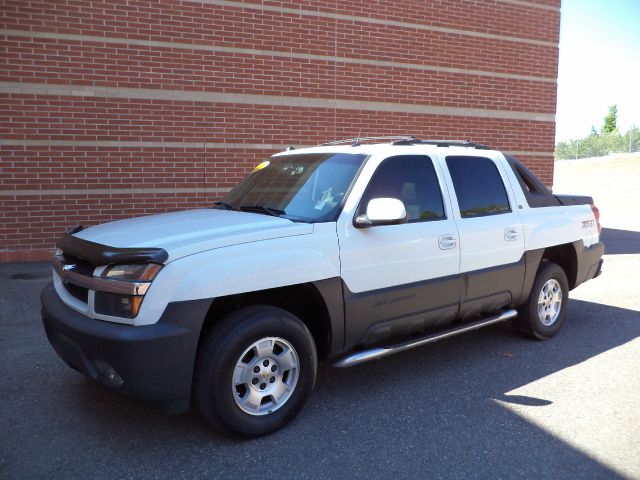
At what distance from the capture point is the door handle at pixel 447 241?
4.26 metres

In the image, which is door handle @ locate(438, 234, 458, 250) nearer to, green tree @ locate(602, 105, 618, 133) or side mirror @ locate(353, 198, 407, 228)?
side mirror @ locate(353, 198, 407, 228)

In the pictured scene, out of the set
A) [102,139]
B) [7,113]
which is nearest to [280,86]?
[102,139]

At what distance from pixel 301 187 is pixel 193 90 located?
5.81 metres

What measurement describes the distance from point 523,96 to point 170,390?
1133 cm

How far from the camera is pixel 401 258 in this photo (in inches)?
157

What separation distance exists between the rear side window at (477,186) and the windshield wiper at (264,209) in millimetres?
1529

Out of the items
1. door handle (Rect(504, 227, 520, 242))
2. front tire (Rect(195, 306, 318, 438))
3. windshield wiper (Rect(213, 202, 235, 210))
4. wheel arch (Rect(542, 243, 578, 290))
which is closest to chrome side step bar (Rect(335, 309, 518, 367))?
front tire (Rect(195, 306, 318, 438))

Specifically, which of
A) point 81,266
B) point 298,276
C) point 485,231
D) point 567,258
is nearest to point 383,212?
point 298,276

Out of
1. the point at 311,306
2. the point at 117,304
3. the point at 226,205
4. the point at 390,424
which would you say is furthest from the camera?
the point at 226,205

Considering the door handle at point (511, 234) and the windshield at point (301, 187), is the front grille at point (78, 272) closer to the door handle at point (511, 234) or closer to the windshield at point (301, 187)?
the windshield at point (301, 187)

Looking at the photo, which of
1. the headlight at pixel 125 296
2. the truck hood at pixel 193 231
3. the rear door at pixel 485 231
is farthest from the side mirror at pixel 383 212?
the headlight at pixel 125 296

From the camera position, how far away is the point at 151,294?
298 centimetres

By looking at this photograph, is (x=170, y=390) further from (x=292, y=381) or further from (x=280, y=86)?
(x=280, y=86)

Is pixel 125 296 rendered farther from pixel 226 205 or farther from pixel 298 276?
pixel 226 205
